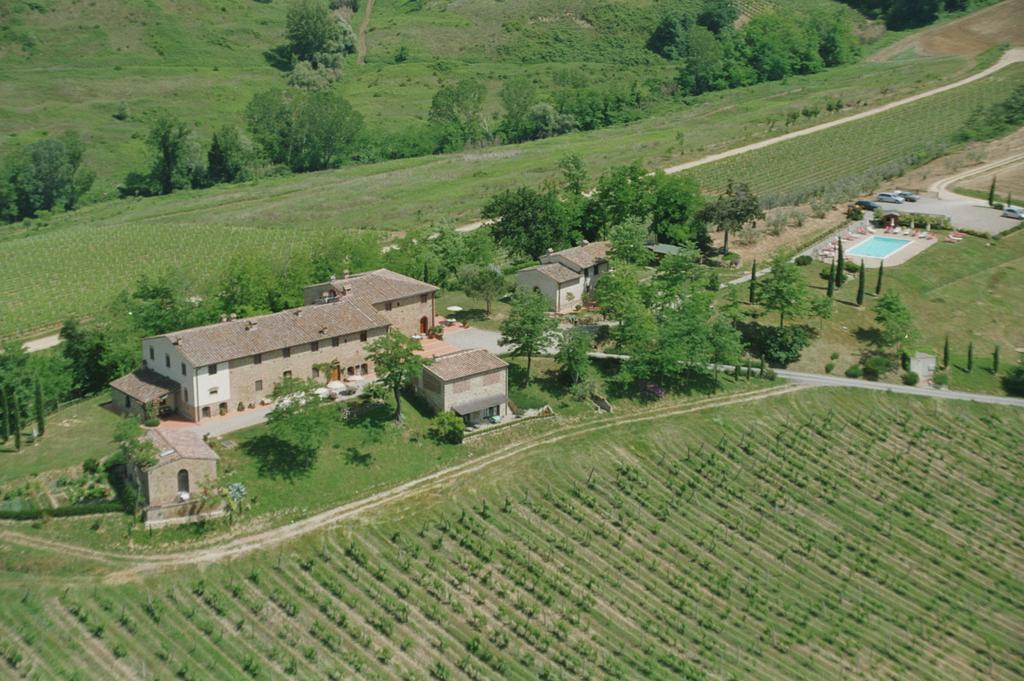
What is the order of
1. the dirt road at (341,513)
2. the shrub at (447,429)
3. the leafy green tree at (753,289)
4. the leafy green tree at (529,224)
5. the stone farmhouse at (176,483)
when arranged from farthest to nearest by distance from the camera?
the leafy green tree at (529,224), the leafy green tree at (753,289), the shrub at (447,429), the stone farmhouse at (176,483), the dirt road at (341,513)

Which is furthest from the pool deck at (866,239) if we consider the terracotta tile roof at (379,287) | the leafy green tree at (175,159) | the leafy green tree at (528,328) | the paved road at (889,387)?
the leafy green tree at (175,159)

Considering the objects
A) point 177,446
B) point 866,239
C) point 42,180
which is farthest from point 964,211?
point 42,180

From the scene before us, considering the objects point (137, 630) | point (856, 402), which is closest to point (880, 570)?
point (856, 402)

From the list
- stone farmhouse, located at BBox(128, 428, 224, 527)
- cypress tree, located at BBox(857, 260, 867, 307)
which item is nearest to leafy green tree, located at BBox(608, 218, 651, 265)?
cypress tree, located at BBox(857, 260, 867, 307)

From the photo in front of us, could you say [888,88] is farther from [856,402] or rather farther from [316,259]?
[316,259]

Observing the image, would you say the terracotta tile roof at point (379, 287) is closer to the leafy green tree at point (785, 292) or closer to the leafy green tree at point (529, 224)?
the leafy green tree at point (529, 224)

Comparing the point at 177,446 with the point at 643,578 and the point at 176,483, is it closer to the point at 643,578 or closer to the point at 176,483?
the point at 176,483
